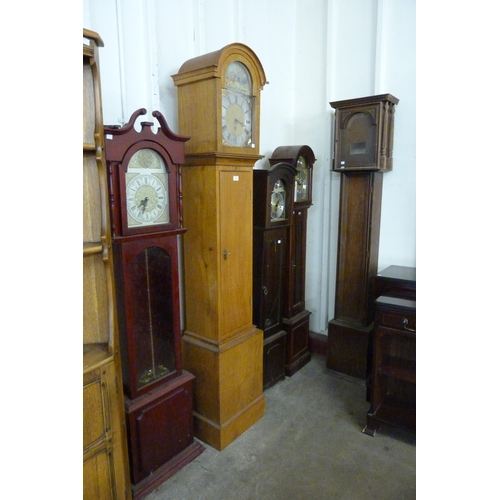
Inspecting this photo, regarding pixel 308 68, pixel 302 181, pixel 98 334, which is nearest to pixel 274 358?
pixel 302 181

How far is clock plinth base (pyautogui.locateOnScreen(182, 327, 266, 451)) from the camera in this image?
2016 millimetres

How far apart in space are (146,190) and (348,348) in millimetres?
1925

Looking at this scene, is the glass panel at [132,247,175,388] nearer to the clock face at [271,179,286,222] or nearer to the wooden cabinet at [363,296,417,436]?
the clock face at [271,179,286,222]

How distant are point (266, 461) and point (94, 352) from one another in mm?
1129

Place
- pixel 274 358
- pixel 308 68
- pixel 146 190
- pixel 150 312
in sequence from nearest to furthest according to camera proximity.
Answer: pixel 146 190 < pixel 150 312 < pixel 274 358 < pixel 308 68

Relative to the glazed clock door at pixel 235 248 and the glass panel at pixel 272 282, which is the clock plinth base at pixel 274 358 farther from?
the glazed clock door at pixel 235 248

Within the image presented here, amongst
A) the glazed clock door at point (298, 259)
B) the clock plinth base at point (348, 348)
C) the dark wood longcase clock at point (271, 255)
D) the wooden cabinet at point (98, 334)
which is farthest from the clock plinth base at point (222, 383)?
the clock plinth base at point (348, 348)

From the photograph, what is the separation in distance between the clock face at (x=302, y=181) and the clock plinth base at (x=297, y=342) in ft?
3.04

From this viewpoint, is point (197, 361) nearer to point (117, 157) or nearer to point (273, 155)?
point (117, 157)

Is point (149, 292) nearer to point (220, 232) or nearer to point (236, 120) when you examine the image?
point (220, 232)

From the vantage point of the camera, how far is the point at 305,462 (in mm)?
1955

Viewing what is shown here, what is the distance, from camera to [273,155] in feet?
8.95

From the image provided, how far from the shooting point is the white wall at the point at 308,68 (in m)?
1.86
